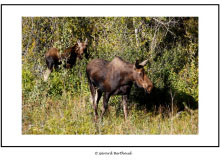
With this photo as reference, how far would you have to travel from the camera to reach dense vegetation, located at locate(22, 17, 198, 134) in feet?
28.8

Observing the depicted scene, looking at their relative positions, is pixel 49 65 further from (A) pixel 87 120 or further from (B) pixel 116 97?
(A) pixel 87 120

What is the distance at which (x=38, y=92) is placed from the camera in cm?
978

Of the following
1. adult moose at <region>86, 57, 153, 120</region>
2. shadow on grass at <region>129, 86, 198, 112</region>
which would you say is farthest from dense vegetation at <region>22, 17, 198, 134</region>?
adult moose at <region>86, 57, 153, 120</region>

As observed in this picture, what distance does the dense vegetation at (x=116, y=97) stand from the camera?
878cm

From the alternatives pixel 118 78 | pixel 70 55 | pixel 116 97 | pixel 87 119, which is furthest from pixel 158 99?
pixel 70 55

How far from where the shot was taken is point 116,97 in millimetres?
10117

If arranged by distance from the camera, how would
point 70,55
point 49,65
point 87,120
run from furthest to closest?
point 49,65 < point 70,55 < point 87,120

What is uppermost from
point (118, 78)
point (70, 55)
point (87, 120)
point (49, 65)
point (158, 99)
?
point (70, 55)

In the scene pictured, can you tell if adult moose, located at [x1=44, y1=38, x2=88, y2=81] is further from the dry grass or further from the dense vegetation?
the dry grass

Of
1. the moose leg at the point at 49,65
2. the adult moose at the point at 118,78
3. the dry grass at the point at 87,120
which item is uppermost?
the moose leg at the point at 49,65

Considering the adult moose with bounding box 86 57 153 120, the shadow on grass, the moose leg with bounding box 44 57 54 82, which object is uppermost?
the moose leg with bounding box 44 57 54 82

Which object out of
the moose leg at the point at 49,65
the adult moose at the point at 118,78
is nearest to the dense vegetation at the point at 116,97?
the moose leg at the point at 49,65

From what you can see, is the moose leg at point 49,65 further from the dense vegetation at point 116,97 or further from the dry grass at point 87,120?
the dry grass at point 87,120

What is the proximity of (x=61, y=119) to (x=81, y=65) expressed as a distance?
386 centimetres
